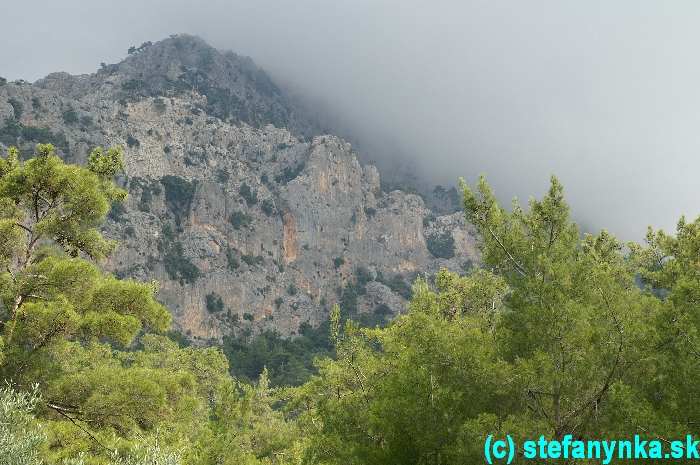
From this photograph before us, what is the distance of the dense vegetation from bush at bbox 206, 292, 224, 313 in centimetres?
8356

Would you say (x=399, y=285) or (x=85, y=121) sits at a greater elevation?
(x=399, y=285)

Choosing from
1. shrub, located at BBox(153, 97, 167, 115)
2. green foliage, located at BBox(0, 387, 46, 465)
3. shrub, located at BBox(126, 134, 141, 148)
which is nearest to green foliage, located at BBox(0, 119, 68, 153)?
shrub, located at BBox(126, 134, 141, 148)

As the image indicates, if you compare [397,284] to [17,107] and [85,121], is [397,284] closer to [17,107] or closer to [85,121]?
[85,121]

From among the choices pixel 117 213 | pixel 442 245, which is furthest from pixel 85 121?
pixel 442 245

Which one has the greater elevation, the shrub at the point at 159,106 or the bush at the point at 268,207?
the shrub at the point at 159,106

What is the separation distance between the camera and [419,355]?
28.1 ft

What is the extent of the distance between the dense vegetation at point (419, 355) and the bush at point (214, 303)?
83.6 m

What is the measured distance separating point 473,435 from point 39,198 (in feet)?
34.2

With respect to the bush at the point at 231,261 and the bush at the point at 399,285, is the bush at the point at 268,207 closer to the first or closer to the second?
the bush at the point at 231,261

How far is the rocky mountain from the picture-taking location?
3600 inches

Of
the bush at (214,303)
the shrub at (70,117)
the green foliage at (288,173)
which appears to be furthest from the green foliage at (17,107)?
the green foliage at (288,173)

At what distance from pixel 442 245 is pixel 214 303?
70215 mm

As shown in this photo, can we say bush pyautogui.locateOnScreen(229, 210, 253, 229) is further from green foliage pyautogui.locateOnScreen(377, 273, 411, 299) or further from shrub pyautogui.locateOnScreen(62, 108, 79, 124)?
green foliage pyautogui.locateOnScreen(377, 273, 411, 299)

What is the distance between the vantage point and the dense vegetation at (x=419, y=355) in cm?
756
